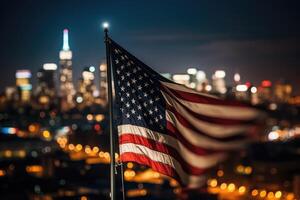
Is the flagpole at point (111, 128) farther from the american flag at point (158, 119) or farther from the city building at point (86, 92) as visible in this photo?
the city building at point (86, 92)

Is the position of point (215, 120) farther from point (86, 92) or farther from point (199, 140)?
point (86, 92)

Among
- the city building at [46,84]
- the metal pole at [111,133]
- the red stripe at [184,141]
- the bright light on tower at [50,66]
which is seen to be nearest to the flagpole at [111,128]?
the metal pole at [111,133]

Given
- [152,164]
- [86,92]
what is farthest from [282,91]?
[152,164]

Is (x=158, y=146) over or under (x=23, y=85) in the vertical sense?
under

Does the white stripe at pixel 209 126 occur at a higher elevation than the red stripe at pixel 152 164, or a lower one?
higher

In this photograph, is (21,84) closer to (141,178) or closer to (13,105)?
(13,105)
